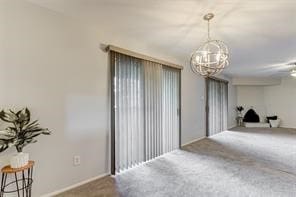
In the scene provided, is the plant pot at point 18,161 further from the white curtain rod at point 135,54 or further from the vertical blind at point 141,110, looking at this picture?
the white curtain rod at point 135,54

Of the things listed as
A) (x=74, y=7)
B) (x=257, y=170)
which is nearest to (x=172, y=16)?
(x=74, y=7)

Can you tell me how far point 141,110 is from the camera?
3.80 metres

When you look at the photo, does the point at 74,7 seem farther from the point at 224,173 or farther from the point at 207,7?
the point at 224,173

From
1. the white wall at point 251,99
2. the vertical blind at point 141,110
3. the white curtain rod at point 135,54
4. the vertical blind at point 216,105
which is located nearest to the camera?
the white curtain rod at point 135,54

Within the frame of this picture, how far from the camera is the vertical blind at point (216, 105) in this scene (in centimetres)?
681

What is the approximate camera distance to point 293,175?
127 inches

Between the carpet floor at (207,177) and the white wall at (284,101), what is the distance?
5.25 meters

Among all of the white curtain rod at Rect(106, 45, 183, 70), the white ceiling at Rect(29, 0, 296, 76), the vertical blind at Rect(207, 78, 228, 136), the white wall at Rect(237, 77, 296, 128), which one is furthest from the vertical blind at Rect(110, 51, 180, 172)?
the white wall at Rect(237, 77, 296, 128)

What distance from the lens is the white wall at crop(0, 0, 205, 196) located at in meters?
2.21

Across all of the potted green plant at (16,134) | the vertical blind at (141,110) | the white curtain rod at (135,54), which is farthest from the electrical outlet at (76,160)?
the white curtain rod at (135,54)

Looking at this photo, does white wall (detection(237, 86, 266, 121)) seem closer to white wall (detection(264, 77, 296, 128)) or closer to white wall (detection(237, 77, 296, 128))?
white wall (detection(237, 77, 296, 128))

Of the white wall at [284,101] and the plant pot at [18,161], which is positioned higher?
the white wall at [284,101]

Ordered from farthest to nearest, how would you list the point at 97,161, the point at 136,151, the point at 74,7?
the point at 136,151 < the point at 97,161 < the point at 74,7

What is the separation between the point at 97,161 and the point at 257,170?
274 cm
